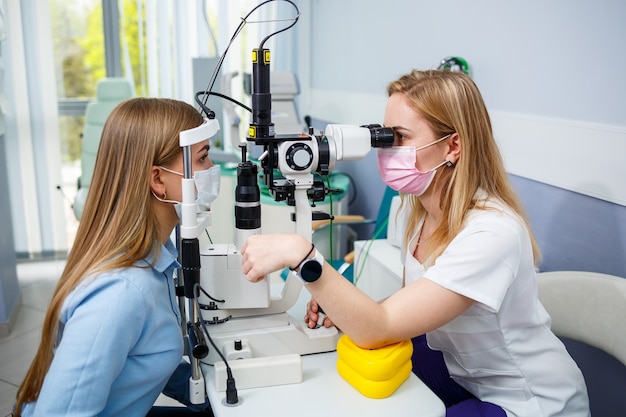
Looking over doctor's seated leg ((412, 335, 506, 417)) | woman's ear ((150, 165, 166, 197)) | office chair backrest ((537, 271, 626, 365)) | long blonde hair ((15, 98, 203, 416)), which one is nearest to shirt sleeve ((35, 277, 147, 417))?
long blonde hair ((15, 98, 203, 416))

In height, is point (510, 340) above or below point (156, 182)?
below

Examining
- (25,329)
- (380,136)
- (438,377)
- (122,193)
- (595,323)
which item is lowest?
(25,329)

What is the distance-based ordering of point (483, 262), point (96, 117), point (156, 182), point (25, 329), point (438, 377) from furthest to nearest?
1. point (96, 117)
2. point (25, 329)
3. point (438, 377)
4. point (156, 182)
5. point (483, 262)

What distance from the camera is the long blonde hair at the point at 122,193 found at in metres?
1.09

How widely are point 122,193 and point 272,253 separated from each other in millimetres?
332

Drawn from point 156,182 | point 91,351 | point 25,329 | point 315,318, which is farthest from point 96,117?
point 91,351

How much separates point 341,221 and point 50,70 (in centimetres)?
222

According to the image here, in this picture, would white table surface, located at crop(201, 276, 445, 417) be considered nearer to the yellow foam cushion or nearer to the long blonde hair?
the yellow foam cushion

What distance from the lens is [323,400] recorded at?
1.01 m

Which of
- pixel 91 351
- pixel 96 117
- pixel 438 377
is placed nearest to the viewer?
pixel 91 351

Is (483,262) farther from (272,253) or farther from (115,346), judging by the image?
(115,346)

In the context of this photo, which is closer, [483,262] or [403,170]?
[483,262]

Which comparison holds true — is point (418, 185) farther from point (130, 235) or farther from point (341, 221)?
point (341, 221)

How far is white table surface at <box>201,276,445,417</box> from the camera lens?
0.98 meters
